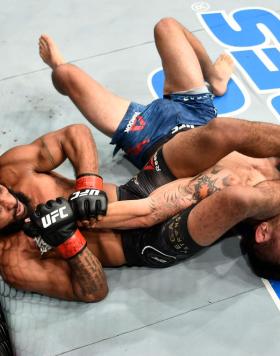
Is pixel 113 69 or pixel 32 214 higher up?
pixel 113 69

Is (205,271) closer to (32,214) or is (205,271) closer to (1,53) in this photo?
(32,214)

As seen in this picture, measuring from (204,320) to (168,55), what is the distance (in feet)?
3.69

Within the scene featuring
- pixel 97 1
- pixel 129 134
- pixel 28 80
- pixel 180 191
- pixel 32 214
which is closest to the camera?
pixel 32 214

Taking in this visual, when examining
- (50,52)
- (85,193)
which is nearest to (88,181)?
(85,193)

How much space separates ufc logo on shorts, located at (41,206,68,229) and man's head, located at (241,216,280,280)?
0.68 meters

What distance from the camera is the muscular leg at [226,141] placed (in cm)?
158

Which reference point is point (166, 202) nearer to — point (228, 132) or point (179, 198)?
point (179, 198)

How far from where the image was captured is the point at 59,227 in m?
1.50

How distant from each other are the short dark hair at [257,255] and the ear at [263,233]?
0.06 feet

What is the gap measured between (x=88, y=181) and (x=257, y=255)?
666mm

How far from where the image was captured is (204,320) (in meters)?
1.65

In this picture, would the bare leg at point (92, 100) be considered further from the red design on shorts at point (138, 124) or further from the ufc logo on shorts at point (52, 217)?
the ufc logo on shorts at point (52, 217)

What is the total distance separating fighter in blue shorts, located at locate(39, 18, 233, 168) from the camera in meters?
1.96

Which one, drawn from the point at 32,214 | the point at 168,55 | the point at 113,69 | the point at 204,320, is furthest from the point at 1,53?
the point at 204,320
